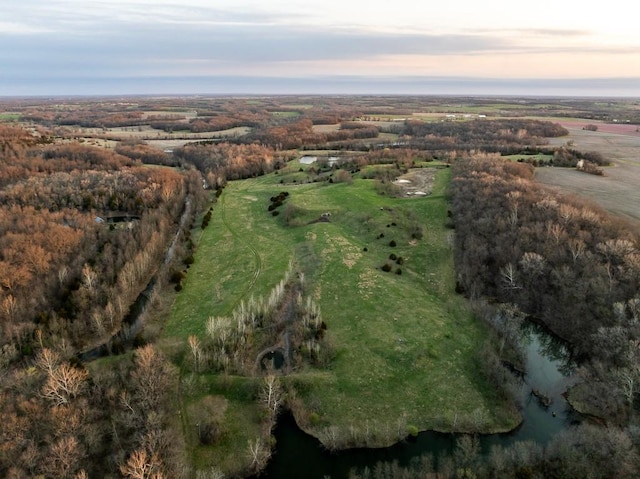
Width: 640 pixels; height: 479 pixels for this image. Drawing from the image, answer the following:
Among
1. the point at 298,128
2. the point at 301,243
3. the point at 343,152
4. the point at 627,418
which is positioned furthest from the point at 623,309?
the point at 298,128

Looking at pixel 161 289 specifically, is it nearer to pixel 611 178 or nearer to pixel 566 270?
pixel 566 270

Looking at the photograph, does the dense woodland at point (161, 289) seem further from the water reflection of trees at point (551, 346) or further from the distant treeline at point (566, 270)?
the water reflection of trees at point (551, 346)

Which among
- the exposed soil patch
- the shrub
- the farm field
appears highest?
the farm field

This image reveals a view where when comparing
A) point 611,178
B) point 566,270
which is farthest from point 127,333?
point 611,178

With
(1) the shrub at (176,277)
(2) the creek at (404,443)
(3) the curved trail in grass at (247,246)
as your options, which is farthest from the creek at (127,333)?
(2) the creek at (404,443)

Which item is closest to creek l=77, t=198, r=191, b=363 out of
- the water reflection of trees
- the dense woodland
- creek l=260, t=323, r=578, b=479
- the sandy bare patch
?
the dense woodland

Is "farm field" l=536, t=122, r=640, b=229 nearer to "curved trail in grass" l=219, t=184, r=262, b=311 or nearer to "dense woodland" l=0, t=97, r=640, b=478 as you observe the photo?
"dense woodland" l=0, t=97, r=640, b=478
